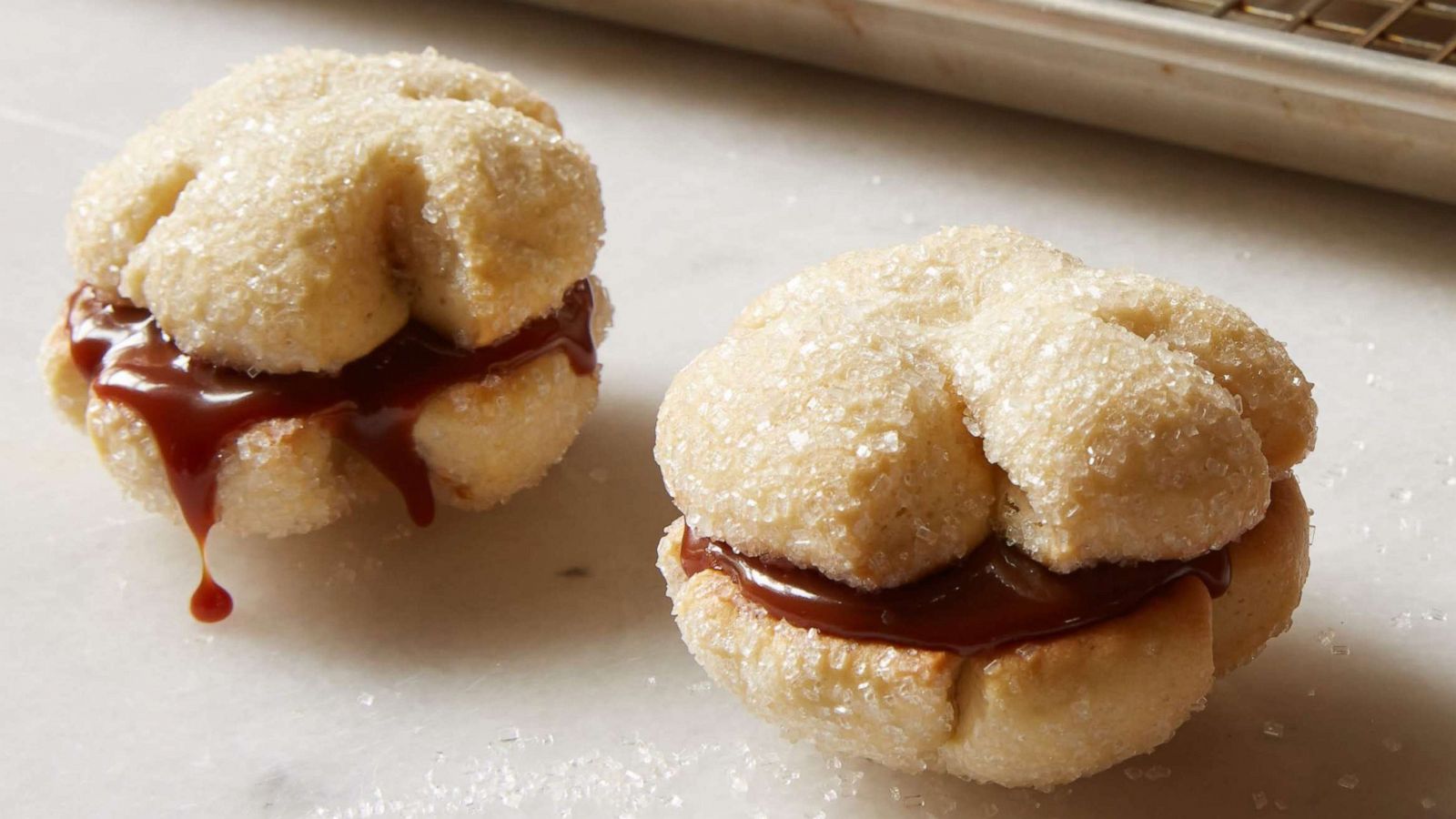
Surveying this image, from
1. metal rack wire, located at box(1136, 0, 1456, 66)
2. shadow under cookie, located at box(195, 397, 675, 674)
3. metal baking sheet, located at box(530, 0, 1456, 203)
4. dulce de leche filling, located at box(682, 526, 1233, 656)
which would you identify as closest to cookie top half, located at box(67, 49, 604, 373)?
shadow under cookie, located at box(195, 397, 675, 674)

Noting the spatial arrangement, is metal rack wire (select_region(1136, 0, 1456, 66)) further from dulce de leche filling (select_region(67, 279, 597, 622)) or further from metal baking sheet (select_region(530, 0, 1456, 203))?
dulce de leche filling (select_region(67, 279, 597, 622))

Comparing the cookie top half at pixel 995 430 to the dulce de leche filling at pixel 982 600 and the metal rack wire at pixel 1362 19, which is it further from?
the metal rack wire at pixel 1362 19

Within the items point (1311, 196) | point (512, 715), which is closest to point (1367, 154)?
point (1311, 196)

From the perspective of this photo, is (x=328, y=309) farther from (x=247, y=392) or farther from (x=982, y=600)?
(x=982, y=600)

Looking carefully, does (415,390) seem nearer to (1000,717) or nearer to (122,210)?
(122,210)

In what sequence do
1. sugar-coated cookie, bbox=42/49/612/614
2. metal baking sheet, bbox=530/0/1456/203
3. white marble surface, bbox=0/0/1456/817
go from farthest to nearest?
1. metal baking sheet, bbox=530/0/1456/203
2. sugar-coated cookie, bbox=42/49/612/614
3. white marble surface, bbox=0/0/1456/817

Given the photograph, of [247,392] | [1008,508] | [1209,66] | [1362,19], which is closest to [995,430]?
[1008,508]
